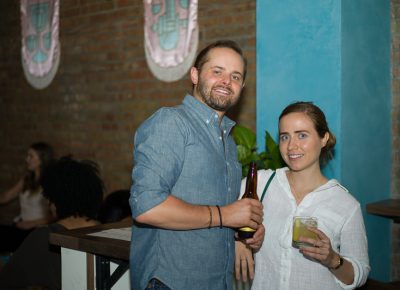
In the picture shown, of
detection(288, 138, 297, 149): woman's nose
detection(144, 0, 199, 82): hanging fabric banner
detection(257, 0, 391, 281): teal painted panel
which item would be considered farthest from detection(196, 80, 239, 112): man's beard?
detection(144, 0, 199, 82): hanging fabric banner

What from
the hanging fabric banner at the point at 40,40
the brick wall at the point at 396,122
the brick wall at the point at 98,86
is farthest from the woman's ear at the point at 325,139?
the hanging fabric banner at the point at 40,40

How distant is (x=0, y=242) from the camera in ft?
14.9

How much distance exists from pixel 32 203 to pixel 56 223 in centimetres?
219

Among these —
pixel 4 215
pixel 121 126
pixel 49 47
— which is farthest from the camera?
pixel 4 215

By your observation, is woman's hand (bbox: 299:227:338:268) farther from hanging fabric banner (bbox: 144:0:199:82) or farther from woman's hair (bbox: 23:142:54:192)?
woman's hair (bbox: 23:142:54:192)

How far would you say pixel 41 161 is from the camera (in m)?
4.81

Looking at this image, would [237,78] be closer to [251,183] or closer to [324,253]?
[251,183]

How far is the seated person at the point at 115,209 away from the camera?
329 centimetres

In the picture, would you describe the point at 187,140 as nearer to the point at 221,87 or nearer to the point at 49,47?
the point at 221,87

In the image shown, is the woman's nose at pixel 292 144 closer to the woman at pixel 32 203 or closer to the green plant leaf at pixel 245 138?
the green plant leaf at pixel 245 138

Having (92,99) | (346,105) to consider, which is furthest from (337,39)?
(92,99)

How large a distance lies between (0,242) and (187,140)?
3.44m

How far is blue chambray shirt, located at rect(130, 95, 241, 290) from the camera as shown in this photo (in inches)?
62.8

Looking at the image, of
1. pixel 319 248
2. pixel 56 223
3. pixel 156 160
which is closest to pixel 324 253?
pixel 319 248
